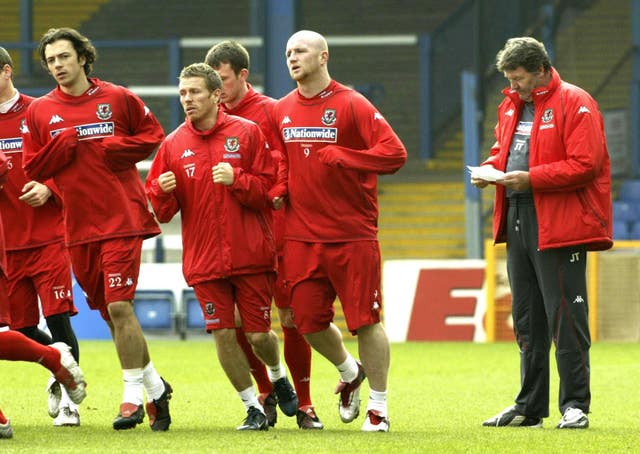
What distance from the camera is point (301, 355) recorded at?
952cm

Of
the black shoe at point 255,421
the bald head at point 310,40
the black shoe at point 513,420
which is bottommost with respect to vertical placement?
the black shoe at point 513,420

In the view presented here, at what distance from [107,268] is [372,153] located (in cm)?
163

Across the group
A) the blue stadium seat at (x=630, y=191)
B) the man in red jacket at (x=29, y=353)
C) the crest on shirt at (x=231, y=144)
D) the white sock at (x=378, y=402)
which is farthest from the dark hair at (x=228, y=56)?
the blue stadium seat at (x=630, y=191)

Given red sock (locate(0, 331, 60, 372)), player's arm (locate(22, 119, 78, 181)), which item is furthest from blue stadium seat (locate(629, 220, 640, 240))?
red sock (locate(0, 331, 60, 372))

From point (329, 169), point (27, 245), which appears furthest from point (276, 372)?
point (27, 245)

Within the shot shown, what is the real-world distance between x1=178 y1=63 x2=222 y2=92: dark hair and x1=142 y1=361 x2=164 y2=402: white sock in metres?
1.66

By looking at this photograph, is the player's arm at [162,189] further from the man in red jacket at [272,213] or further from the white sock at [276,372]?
the white sock at [276,372]

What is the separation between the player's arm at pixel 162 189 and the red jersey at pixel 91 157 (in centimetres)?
17

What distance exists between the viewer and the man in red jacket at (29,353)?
27.6 feet

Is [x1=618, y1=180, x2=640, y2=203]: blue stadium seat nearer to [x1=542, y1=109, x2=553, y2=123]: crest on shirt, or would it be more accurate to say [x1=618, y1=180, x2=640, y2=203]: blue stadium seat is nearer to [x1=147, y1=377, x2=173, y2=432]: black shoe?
[x1=542, y1=109, x2=553, y2=123]: crest on shirt

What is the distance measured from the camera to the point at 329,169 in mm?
8789

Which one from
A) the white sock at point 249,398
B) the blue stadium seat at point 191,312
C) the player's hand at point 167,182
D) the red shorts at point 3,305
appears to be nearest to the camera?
the red shorts at point 3,305

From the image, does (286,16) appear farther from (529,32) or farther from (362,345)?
(362,345)

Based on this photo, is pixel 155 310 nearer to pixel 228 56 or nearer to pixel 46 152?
pixel 228 56
